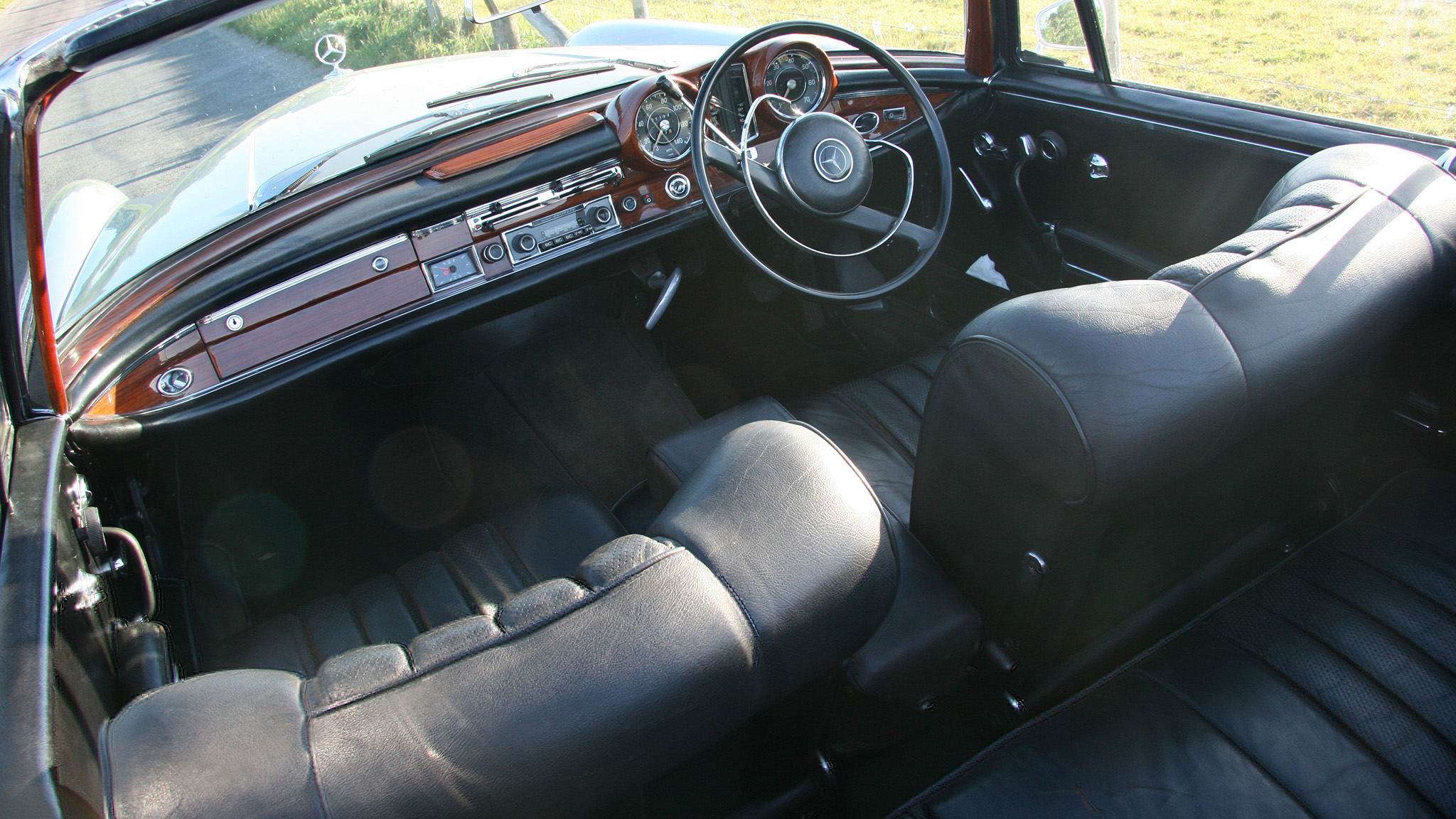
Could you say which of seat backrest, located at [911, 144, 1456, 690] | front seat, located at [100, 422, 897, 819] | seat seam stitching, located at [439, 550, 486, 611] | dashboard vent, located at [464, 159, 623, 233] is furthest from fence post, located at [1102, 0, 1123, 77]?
seat seam stitching, located at [439, 550, 486, 611]

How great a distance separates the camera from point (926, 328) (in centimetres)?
298

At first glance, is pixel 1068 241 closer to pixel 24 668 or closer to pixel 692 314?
pixel 692 314

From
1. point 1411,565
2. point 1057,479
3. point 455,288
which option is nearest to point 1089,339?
point 1057,479

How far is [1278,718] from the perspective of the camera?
4.17ft

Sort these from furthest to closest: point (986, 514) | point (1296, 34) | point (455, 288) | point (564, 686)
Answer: point (455, 288)
point (1296, 34)
point (986, 514)
point (564, 686)

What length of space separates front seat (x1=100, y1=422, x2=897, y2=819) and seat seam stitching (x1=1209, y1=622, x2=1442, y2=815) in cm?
83

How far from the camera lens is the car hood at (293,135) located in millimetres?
1897

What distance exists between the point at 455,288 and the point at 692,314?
36.9 inches

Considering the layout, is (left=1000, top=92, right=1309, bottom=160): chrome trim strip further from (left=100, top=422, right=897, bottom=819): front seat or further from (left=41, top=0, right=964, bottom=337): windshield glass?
(left=100, top=422, right=897, bottom=819): front seat

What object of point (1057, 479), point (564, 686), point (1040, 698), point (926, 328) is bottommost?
point (926, 328)

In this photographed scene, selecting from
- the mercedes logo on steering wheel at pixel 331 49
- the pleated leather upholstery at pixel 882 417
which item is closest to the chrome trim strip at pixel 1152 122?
the pleated leather upholstery at pixel 882 417

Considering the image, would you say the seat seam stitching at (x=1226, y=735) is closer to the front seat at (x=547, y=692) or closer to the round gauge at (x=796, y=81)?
the front seat at (x=547, y=692)

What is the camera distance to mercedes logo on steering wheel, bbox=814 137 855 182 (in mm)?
2029

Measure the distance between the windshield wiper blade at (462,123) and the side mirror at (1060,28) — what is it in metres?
1.51
